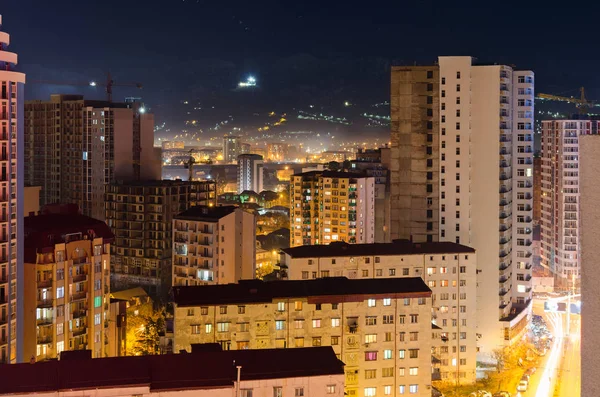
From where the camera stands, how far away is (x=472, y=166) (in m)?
20.3

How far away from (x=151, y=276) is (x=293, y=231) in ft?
22.0

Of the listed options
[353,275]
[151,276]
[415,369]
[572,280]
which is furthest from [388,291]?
[572,280]

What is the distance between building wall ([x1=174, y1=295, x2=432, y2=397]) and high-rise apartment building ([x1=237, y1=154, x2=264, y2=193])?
42.4 metres

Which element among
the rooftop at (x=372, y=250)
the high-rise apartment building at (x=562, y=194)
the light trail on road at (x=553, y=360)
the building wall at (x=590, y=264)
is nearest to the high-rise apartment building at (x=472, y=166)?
the light trail on road at (x=553, y=360)

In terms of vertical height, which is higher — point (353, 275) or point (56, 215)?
point (56, 215)

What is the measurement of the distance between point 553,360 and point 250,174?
37.2 m

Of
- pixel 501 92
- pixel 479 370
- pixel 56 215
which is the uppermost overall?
pixel 501 92

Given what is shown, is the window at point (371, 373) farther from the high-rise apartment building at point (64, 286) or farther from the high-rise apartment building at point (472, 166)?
the high-rise apartment building at point (472, 166)

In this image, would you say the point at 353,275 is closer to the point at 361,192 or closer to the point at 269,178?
the point at 361,192

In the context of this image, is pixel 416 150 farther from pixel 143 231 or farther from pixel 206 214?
pixel 143 231

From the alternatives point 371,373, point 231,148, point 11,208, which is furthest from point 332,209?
point 231,148

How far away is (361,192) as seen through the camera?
2998 centimetres

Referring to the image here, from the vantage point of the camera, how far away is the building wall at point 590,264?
228 centimetres

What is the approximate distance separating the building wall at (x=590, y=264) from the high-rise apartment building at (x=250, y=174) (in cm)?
5280
